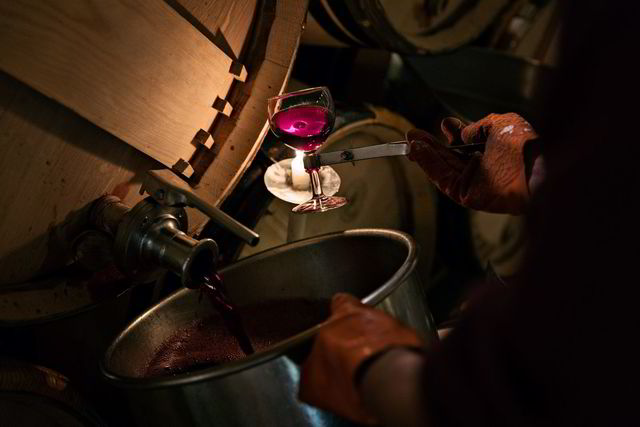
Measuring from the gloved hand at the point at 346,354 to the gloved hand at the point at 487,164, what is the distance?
68 centimetres

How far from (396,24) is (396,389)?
1687 mm

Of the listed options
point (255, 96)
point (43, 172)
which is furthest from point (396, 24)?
point (43, 172)

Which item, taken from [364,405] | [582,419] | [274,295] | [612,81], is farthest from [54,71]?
[582,419]

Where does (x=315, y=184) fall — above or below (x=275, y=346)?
above

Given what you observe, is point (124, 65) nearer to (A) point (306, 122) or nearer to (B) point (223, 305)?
(A) point (306, 122)

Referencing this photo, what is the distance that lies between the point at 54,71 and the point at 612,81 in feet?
3.72

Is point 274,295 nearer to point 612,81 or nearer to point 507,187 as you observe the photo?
point 507,187

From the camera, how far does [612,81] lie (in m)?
0.65

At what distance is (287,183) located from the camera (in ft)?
6.01

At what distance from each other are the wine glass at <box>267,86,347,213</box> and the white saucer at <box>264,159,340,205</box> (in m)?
0.12

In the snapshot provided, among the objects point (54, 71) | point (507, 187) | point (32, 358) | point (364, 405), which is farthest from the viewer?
point (32, 358)

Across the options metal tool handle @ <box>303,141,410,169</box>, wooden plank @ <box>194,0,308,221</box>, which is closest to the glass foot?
metal tool handle @ <box>303,141,410,169</box>

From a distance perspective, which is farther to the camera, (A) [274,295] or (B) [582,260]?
(A) [274,295]

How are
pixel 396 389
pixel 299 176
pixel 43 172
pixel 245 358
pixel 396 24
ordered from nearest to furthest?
pixel 396 389 < pixel 245 358 < pixel 43 172 < pixel 299 176 < pixel 396 24
